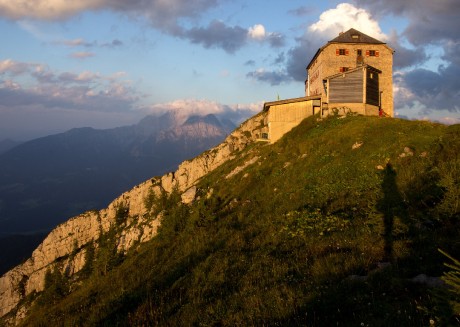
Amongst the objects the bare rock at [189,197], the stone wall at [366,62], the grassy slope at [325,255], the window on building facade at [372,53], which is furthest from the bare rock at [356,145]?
the window on building facade at [372,53]

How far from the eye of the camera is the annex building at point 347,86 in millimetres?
42375

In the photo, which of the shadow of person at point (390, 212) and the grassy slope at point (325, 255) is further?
the shadow of person at point (390, 212)

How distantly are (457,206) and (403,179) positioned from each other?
7.98 meters

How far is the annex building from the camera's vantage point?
4238 centimetres

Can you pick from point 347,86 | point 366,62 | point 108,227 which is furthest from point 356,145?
point 108,227

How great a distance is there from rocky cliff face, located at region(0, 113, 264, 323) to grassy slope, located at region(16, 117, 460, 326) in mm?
28914

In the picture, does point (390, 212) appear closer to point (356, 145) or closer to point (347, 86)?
point (356, 145)

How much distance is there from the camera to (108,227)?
7038 cm

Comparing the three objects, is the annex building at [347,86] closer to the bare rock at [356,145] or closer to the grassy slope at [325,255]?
the bare rock at [356,145]

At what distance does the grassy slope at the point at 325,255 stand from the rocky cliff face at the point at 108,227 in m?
28.9

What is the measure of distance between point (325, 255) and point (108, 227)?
6736cm

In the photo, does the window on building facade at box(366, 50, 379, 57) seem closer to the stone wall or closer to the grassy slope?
the stone wall

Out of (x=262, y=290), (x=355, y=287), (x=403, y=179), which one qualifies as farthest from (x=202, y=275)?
(x=403, y=179)

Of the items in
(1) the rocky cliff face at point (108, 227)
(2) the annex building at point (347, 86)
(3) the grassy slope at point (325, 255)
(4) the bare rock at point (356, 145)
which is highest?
(2) the annex building at point (347, 86)
